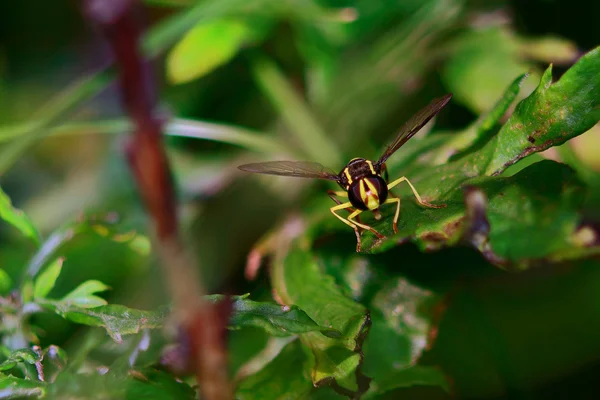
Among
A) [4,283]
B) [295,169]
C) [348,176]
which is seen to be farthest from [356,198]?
[4,283]

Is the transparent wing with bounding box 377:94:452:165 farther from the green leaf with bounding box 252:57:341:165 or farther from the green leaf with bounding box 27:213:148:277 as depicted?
the green leaf with bounding box 27:213:148:277

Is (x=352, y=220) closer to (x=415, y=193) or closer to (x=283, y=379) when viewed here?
(x=415, y=193)

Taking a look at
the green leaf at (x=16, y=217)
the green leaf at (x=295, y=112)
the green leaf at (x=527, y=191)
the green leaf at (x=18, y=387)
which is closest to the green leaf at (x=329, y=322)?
the green leaf at (x=527, y=191)

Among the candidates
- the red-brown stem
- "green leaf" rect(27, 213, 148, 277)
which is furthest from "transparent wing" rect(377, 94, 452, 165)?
the red-brown stem

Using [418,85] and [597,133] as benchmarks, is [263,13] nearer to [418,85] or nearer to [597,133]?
[418,85]

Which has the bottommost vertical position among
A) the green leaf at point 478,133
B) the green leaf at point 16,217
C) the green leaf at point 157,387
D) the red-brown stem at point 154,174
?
the green leaf at point 157,387

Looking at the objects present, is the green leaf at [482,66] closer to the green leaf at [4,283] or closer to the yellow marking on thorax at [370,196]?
the yellow marking on thorax at [370,196]
